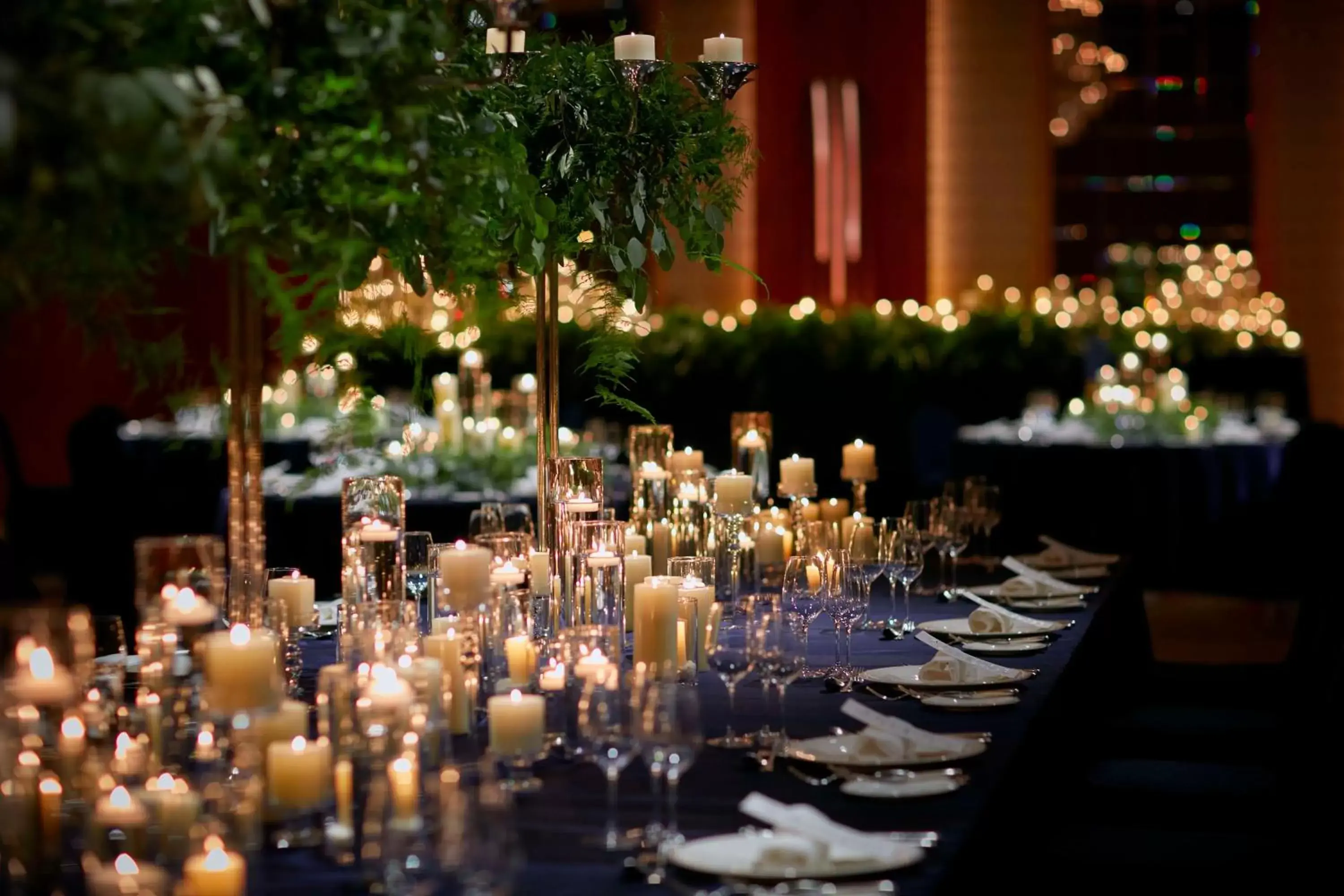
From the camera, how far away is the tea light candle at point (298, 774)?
204cm

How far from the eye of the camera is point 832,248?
14891 millimetres

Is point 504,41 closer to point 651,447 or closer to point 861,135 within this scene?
point 651,447

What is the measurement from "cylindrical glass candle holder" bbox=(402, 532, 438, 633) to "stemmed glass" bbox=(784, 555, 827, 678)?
2.02 feet

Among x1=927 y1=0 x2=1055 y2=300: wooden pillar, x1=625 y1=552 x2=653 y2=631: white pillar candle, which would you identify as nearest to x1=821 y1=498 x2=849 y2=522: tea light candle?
x1=625 y1=552 x2=653 y2=631: white pillar candle

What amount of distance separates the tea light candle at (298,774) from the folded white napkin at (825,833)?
1.65 ft

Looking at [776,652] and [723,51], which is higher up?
[723,51]

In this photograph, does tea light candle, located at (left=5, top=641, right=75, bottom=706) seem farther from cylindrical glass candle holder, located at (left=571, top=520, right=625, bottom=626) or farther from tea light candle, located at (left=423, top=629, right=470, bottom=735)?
cylindrical glass candle holder, located at (left=571, top=520, right=625, bottom=626)

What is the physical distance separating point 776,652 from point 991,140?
512 inches

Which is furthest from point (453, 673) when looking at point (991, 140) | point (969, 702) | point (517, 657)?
point (991, 140)

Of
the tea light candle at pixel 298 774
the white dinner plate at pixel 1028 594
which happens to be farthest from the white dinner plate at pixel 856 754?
the white dinner plate at pixel 1028 594

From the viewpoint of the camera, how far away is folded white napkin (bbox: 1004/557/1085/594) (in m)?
3.96

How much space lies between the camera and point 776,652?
98.1 inches

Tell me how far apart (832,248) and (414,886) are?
13.3 m

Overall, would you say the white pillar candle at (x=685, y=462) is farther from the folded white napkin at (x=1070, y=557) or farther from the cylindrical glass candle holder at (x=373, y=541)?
the cylindrical glass candle holder at (x=373, y=541)
